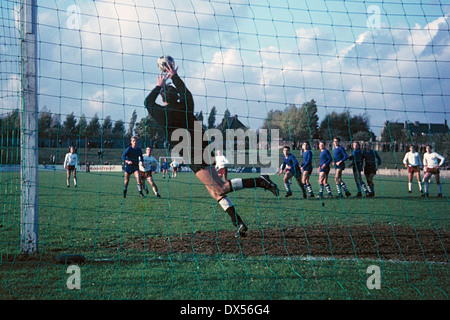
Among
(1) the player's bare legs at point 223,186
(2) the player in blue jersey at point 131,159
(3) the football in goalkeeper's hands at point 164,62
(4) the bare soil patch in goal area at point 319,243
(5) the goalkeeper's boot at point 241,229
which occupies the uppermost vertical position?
(3) the football in goalkeeper's hands at point 164,62

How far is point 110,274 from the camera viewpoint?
389 cm

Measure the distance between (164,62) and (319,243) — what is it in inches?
137

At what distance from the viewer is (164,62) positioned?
491 cm

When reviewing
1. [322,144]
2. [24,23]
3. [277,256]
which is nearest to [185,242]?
[277,256]

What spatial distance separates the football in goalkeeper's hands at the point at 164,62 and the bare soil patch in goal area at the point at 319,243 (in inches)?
99.1

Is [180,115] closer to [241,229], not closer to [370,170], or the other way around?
[241,229]

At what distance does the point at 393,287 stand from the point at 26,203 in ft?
14.1

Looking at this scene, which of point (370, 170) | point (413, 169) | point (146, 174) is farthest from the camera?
point (413, 169)

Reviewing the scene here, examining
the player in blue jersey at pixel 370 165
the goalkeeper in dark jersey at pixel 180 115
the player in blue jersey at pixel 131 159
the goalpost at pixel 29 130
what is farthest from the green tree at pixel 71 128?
the player in blue jersey at pixel 370 165

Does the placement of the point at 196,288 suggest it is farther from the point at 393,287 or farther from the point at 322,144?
the point at 322,144

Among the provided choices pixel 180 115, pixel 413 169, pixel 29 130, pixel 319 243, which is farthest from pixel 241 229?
pixel 413 169

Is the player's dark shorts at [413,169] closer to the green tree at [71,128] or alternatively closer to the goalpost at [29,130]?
the green tree at [71,128]

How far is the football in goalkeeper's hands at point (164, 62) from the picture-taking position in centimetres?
491
